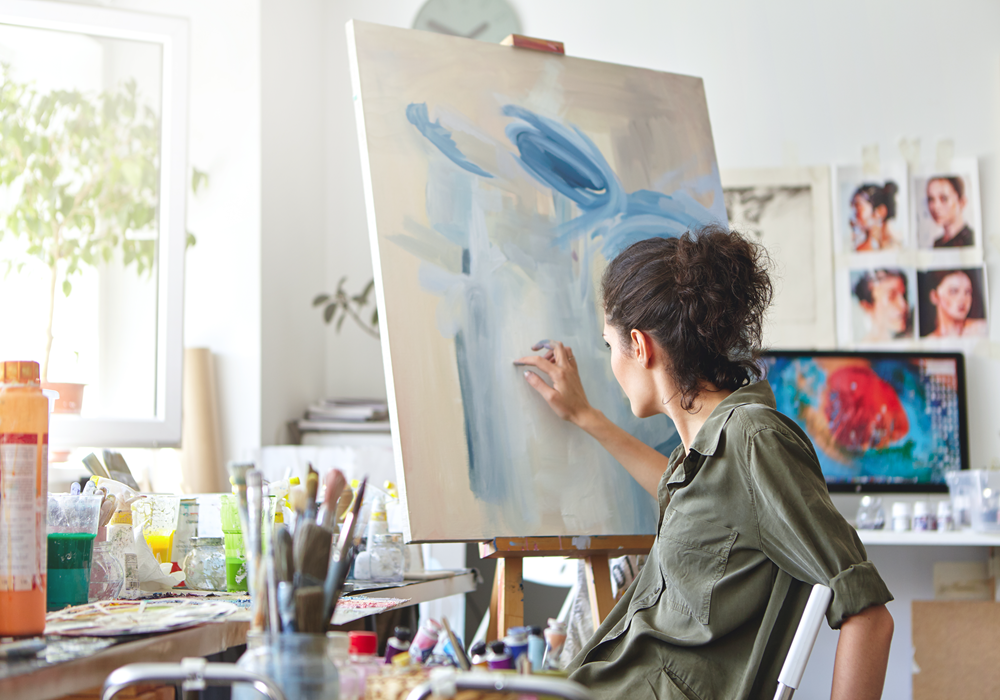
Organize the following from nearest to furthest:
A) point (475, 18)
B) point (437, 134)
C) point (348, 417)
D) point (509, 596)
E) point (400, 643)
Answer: point (400, 643) < point (509, 596) < point (437, 134) < point (348, 417) < point (475, 18)

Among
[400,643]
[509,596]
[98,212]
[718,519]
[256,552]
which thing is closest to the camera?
[256,552]

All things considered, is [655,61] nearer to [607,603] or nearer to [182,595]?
[607,603]

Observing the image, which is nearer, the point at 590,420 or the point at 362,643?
the point at 362,643

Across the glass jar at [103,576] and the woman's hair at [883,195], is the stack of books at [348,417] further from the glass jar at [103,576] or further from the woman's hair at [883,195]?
the woman's hair at [883,195]

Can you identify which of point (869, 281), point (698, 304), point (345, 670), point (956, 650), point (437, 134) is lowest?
point (956, 650)

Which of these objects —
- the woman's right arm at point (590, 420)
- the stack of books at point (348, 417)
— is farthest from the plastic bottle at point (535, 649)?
the stack of books at point (348, 417)

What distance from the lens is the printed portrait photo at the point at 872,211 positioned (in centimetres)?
271

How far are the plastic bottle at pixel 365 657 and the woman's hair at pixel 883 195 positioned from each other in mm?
2400

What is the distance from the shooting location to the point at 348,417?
264cm

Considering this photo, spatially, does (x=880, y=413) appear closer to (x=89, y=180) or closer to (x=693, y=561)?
(x=693, y=561)

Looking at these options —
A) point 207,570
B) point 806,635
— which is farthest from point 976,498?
point 207,570

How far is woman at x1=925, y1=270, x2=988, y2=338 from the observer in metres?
2.66

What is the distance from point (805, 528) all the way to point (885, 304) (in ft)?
6.43

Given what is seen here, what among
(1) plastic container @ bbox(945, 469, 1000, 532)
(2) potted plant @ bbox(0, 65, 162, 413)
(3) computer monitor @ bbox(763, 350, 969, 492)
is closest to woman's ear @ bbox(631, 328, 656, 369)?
(2) potted plant @ bbox(0, 65, 162, 413)
